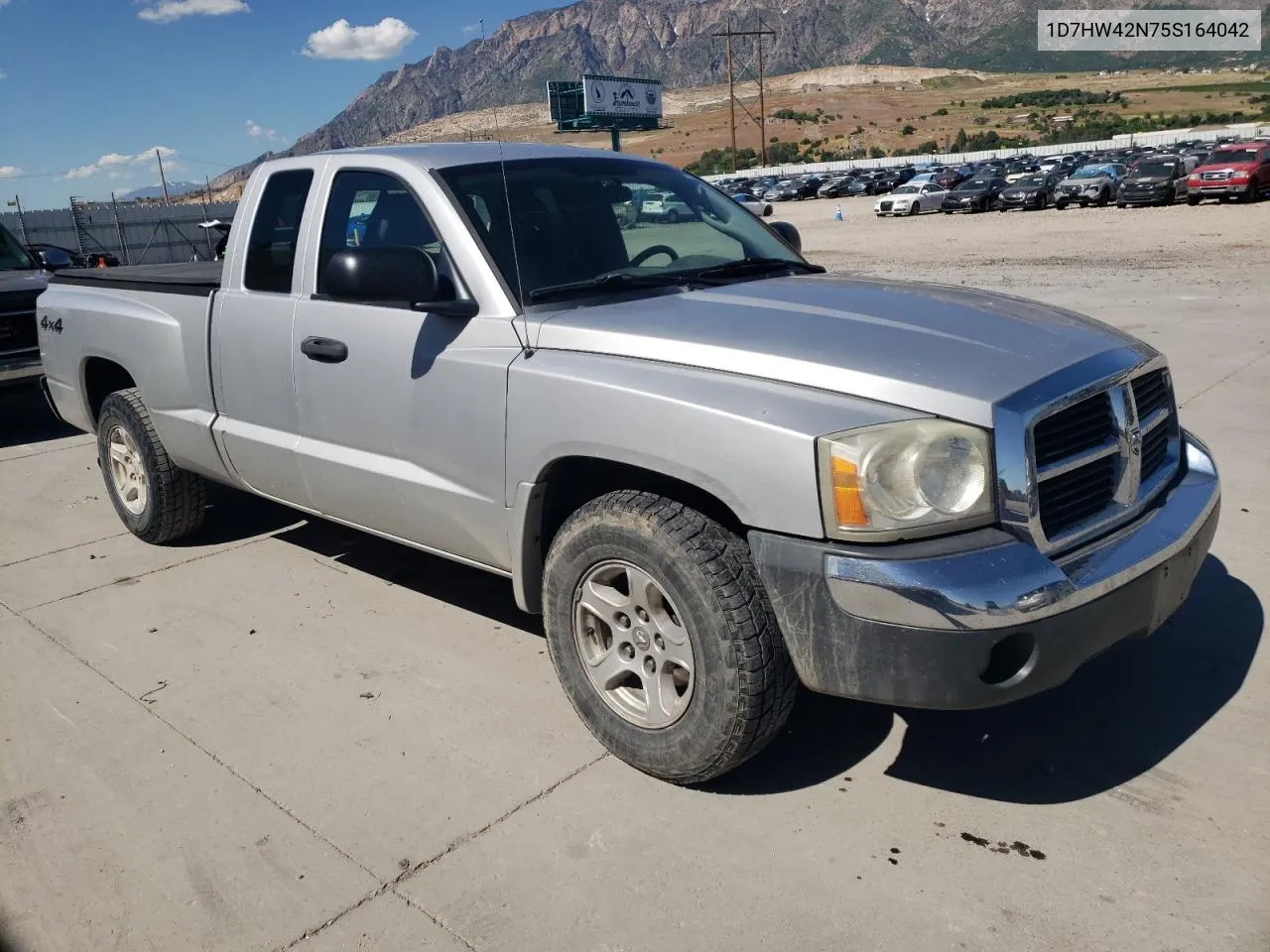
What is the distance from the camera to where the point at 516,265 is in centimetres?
359

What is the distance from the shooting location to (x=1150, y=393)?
3348mm

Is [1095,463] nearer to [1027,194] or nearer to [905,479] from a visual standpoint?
[905,479]

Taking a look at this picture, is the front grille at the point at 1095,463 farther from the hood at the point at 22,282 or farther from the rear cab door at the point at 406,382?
the hood at the point at 22,282

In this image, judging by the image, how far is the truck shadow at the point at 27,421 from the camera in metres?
8.62

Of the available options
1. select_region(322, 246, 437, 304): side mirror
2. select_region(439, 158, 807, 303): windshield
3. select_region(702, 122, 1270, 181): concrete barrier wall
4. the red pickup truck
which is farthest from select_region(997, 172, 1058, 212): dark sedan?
select_region(702, 122, 1270, 181): concrete barrier wall

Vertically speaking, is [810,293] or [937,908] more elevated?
[810,293]

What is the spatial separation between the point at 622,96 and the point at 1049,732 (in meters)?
84.8

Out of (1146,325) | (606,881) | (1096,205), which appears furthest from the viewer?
(1096,205)

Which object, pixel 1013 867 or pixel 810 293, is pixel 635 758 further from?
pixel 810 293

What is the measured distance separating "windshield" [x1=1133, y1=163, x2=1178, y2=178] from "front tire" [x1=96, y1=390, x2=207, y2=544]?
3423 centimetres

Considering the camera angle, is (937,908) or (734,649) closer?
(937,908)

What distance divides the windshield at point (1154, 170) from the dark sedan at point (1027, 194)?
3795 millimetres

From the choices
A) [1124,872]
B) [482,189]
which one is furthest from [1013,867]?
[482,189]

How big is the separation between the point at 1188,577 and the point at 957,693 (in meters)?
1.04
